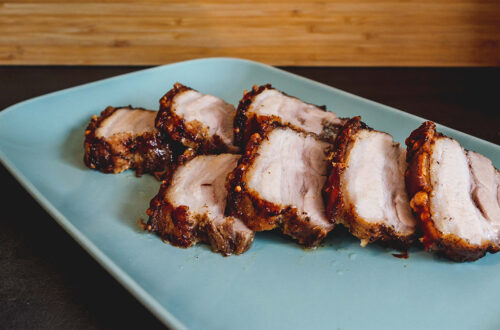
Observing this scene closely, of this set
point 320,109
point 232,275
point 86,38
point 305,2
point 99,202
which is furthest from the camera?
point 86,38

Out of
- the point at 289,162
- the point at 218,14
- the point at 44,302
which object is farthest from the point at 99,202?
the point at 218,14

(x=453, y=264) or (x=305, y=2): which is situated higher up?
(x=305, y=2)

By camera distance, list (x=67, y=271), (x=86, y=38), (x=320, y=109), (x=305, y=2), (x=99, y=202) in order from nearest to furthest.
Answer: (x=67, y=271), (x=99, y=202), (x=320, y=109), (x=305, y=2), (x=86, y=38)

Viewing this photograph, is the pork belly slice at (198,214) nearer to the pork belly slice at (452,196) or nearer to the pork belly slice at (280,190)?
the pork belly slice at (280,190)

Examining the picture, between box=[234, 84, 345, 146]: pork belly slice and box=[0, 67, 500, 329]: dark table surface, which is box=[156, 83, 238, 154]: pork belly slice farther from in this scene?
box=[0, 67, 500, 329]: dark table surface

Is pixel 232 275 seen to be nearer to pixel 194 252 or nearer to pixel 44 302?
pixel 194 252

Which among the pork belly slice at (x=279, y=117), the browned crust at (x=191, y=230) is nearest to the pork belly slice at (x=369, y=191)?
the pork belly slice at (x=279, y=117)
